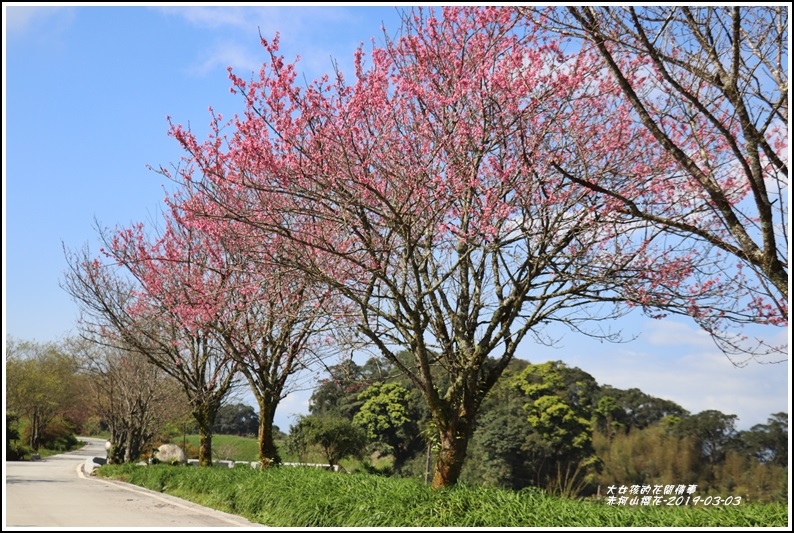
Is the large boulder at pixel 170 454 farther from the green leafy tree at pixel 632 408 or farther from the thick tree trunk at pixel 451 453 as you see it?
the thick tree trunk at pixel 451 453

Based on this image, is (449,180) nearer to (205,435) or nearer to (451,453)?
(451,453)

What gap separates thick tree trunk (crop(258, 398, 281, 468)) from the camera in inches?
531

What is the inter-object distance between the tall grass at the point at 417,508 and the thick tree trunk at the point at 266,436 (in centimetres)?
164

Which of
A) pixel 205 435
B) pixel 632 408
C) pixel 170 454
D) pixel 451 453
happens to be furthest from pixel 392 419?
pixel 451 453

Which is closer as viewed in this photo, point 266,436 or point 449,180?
point 449,180

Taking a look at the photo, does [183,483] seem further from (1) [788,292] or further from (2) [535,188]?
(1) [788,292]

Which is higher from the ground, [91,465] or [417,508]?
[417,508]

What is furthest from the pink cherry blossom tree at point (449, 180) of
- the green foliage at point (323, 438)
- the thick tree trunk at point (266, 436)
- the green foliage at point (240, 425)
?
the green foliage at point (240, 425)

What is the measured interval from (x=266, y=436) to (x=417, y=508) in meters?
6.37

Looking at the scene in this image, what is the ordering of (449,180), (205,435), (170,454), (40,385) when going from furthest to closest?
(40,385)
(170,454)
(205,435)
(449,180)

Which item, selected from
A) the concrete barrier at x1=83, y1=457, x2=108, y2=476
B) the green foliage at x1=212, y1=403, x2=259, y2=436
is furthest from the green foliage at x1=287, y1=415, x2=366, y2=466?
the green foliage at x1=212, y1=403, x2=259, y2=436

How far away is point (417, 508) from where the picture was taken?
25.8 ft

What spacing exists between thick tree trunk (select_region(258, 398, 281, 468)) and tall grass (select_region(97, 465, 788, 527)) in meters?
1.64

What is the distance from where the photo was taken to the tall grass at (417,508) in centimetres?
670
